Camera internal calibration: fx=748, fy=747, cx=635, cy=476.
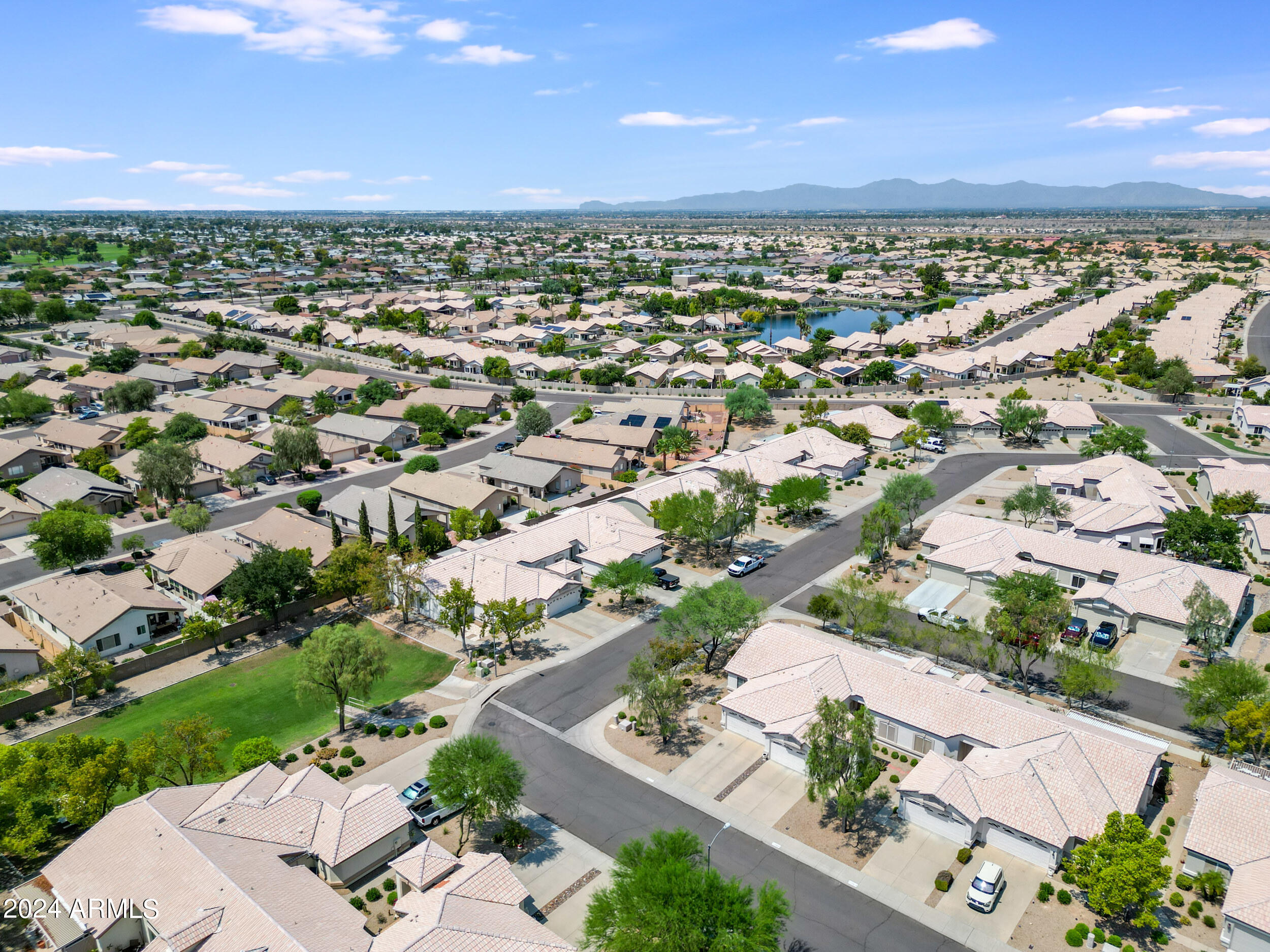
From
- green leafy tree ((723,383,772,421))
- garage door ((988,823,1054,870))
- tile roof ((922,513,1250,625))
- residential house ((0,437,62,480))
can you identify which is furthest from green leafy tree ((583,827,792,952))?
residential house ((0,437,62,480))

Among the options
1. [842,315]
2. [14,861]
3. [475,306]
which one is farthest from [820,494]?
[842,315]

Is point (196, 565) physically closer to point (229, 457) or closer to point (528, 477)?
point (229, 457)

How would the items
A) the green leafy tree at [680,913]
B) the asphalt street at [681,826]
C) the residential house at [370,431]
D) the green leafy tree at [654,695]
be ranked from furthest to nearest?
the residential house at [370,431], the green leafy tree at [654,695], the asphalt street at [681,826], the green leafy tree at [680,913]

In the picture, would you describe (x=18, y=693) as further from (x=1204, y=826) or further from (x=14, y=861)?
(x=1204, y=826)

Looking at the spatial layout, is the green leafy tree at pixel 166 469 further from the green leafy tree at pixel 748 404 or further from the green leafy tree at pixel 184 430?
the green leafy tree at pixel 748 404

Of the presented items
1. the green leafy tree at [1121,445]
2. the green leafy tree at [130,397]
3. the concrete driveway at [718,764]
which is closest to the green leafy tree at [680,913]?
the concrete driveway at [718,764]

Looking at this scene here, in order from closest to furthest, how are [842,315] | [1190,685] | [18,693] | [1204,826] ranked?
[1204,826] → [1190,685] → [18,693] → [842,315]

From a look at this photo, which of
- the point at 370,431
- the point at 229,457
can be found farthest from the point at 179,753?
the point at 370,431
